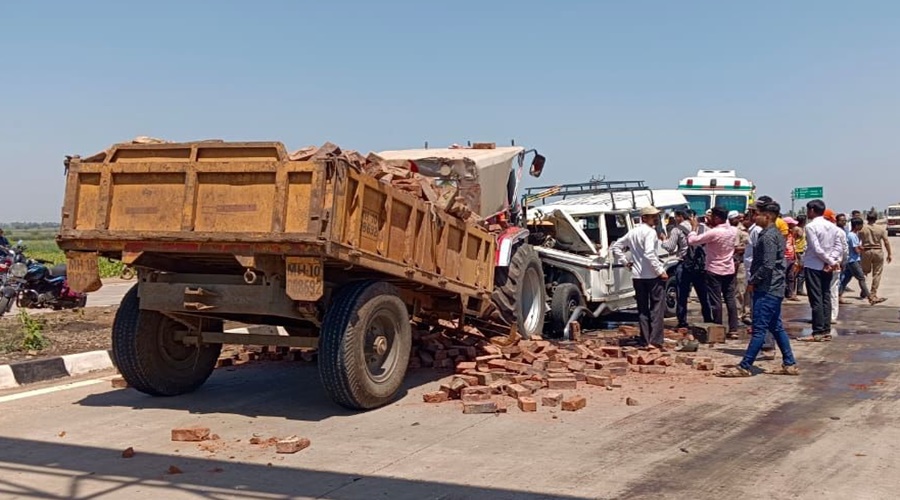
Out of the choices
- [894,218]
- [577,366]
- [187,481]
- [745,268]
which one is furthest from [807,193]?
[187,481]

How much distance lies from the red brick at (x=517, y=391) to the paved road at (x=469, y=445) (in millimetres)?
486

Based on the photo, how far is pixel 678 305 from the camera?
12.3 metres

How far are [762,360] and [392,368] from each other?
14.5 feet

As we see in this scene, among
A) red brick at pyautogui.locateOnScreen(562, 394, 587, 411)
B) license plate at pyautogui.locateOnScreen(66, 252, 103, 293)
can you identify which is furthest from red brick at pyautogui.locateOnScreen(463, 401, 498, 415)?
license plate at pyautogui.locateOnScreen(66, 252, 103, 293)

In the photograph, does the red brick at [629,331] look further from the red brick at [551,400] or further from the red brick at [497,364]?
the red brick at [551,400]

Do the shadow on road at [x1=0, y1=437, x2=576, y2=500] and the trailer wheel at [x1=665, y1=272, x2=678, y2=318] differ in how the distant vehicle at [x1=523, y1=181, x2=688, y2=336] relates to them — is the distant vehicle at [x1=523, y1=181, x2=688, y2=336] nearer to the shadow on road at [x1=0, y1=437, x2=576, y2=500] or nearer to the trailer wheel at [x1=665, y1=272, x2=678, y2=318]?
the trailer wheel at [x1=665, y1=272, x2=678, y2=318]

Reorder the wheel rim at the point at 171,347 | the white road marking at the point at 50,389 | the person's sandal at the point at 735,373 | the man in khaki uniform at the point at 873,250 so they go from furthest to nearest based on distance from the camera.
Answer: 1. the man in khaki uniform at the point at 873,250
2. the person's sandal at the point at 735,373
3. the white road marking at the point at 50,389
4. the wheel rim at the point at 171,347

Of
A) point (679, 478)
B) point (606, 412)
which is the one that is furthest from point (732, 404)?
point (679, 478)

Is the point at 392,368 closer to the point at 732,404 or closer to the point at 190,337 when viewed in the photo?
the point at 190,337

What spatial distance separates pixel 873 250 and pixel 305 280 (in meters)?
13.6

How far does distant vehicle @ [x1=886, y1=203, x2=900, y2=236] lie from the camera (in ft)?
176

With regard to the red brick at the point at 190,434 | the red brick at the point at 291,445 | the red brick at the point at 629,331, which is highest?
the red brick at the point at 629,331

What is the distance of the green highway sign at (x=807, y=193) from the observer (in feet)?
133

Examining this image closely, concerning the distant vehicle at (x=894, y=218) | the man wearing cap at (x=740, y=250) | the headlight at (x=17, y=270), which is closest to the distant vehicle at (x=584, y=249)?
the man wearing cap at (x=740, y=250)
